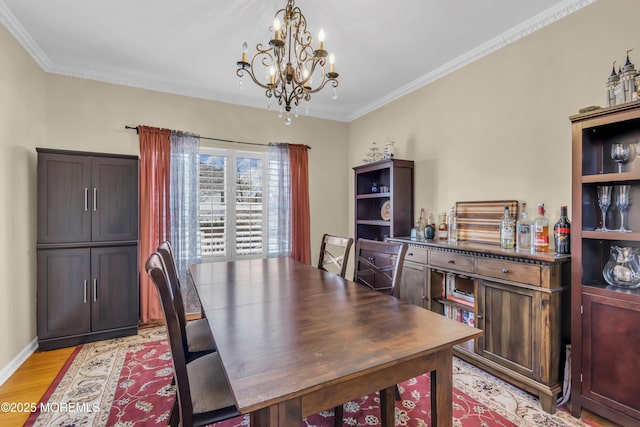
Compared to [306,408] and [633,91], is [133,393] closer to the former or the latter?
[306,408]

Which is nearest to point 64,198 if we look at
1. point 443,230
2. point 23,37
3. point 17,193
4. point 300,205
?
point 17,193

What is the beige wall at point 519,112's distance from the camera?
2.14 metres

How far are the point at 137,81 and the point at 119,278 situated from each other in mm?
2264

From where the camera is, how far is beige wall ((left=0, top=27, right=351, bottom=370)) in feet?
8.24

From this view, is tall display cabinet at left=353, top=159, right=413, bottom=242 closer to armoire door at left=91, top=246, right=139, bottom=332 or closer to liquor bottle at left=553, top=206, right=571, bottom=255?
liquor bottle at left=553, top=206, right=571, bottom=255

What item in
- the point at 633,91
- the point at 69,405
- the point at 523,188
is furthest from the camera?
the point at 523,188

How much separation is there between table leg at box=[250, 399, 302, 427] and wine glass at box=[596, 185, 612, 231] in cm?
222

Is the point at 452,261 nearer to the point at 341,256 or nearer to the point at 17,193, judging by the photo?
the point at 341,256

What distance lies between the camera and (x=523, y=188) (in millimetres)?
2547

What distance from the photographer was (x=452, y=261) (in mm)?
2592

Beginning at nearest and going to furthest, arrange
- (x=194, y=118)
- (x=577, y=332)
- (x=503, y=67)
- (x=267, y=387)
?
A: (x=267, y=387) → (x=577, y=332) → (x=503, y=67) → (x=194, y=118)

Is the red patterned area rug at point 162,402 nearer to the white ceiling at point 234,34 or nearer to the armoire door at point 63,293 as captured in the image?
the armoire door at point 63,293

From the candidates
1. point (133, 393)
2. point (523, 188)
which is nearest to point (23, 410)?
point (133, 393)

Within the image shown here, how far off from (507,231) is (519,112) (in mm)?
1026
